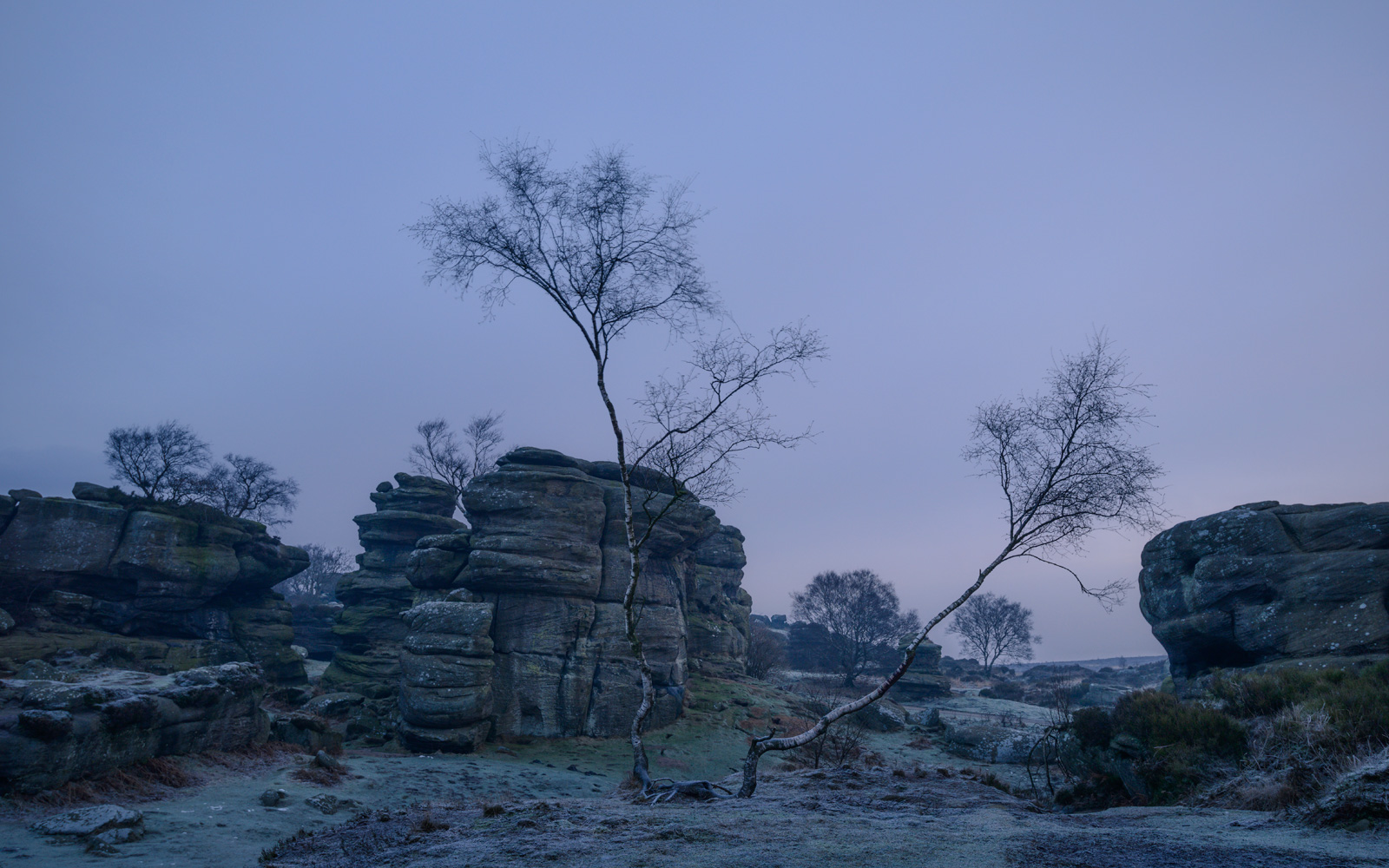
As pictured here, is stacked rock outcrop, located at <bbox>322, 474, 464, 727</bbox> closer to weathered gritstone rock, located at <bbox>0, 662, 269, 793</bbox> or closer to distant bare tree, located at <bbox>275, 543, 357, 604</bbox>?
weathered gritstone rock, located at <bbox>0, 662, 269, 793</bbox>

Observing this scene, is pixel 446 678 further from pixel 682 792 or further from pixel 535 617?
pixel 682 792

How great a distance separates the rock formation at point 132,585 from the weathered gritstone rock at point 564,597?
14479 millimetres

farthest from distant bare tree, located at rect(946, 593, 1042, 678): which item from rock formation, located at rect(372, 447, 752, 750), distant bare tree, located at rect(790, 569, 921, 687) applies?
rock formation, located at rect(372, 447, 752, 750)

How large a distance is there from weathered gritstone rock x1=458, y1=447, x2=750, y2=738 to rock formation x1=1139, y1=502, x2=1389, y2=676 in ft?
63.6

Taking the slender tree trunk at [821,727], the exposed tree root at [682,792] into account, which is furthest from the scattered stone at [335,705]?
the slender tree trunk at [821,727]

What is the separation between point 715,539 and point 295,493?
113ft

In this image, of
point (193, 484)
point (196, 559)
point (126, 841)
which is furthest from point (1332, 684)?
point (193, 484)

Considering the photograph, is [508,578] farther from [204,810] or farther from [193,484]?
[193,484]

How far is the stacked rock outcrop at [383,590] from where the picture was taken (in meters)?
32.7

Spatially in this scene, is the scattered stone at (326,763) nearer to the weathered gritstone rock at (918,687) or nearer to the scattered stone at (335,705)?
the scattered stone at (335,705)

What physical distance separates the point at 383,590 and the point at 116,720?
27678 millimetres

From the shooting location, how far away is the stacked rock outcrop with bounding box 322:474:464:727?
32719mm

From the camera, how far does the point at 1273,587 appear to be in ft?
67.2

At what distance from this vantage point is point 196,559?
32875 millimetres
